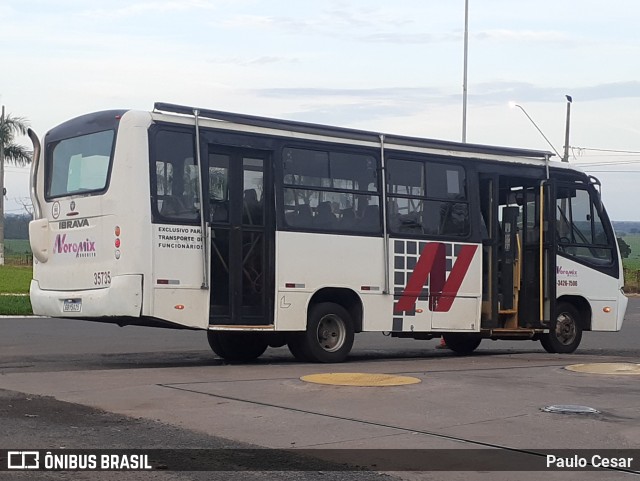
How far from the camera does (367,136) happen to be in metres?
16.2

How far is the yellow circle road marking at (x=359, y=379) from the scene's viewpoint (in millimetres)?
12383

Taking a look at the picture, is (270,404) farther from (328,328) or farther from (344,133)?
(344,133)

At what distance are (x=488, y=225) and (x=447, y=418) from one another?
812 centimetres

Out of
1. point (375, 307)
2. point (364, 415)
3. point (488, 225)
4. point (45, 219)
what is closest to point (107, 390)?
point (364, 415)

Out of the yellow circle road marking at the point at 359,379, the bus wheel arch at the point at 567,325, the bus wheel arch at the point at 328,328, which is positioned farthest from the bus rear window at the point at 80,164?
the bus wheel arch at the point at 567,325

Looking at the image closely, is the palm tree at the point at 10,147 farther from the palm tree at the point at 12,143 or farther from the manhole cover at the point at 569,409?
the manhole cover at the point at 569,409

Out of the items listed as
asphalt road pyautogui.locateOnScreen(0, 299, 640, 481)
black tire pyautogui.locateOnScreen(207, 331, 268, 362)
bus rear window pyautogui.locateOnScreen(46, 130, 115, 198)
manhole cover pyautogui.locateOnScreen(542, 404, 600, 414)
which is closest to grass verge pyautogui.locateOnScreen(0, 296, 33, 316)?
asphalt road pyautogui.locateOnScreen(0, 299, 640, 481)

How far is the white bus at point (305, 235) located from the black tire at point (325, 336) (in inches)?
0.8

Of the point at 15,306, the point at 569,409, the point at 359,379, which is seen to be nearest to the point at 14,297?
the point at 15,306

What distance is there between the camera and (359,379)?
12773 millimetres

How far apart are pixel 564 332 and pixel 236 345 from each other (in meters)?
5.54

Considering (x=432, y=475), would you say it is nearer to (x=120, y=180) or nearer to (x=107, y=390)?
(x=107, y=390)

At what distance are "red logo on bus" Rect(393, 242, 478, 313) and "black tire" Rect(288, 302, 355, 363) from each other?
3.00 feet

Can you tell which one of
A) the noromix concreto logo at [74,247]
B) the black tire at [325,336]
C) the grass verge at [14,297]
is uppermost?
the noromix concreto logo at [74,247]
